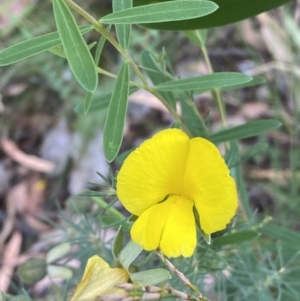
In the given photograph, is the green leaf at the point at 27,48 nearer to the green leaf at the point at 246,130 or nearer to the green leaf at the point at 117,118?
the green leaf at the point at 117,118

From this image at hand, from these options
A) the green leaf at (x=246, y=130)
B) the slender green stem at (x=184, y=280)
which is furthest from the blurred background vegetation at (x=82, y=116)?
the slender green stem at (x=184, y=280)

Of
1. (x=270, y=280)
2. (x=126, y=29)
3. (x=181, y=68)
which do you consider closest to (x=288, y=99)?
(x=181, y=68)

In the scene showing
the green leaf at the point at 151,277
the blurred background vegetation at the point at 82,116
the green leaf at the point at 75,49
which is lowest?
the blurred background vegetation at the point at 82,116

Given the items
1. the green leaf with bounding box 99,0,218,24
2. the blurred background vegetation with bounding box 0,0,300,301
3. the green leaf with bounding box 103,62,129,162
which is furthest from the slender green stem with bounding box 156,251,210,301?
the blurred background vegetation with bounding box 0,0,300,301

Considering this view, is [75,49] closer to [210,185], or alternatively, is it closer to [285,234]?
[210,185]

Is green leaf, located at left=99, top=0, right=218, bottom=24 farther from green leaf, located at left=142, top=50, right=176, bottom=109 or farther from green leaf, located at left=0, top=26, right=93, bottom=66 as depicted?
green leaf, located at left=142, top=50, right=176, bottom=109
